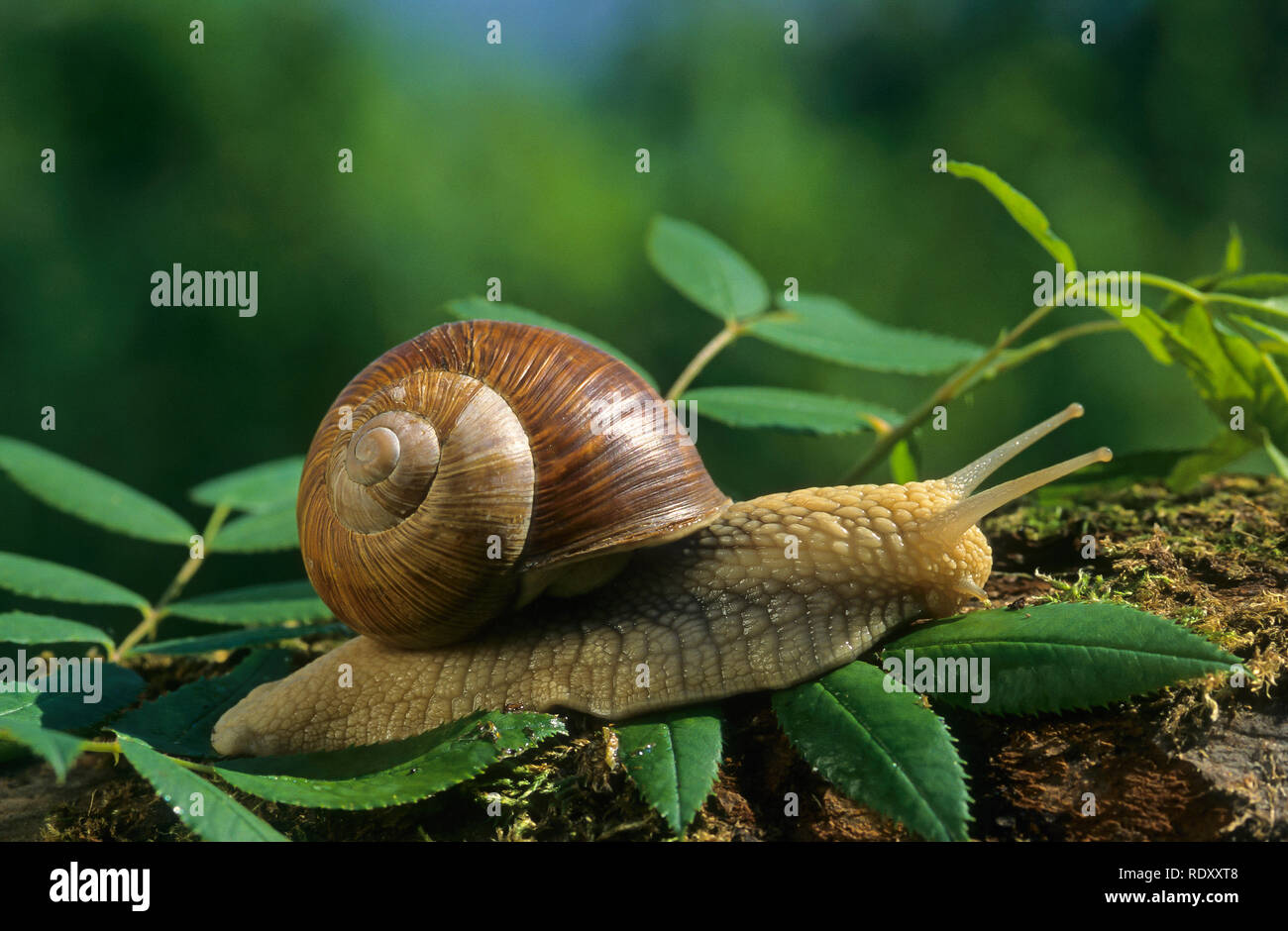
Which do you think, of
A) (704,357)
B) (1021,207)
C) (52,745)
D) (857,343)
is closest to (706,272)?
(704,357)

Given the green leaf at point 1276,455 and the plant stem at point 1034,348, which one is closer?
the green leaf at point 1276,455

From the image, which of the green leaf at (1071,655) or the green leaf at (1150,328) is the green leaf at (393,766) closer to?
the green leaf at (1071,655)

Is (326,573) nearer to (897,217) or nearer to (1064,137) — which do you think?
(897,217)

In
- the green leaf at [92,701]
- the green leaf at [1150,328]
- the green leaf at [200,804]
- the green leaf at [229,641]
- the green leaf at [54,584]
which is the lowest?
the green leaf at [200,804]

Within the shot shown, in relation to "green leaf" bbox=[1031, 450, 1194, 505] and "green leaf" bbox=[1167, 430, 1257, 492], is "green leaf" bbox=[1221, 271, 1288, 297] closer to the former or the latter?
"green leaf" bbox=[1167, 430, 1257, 492]

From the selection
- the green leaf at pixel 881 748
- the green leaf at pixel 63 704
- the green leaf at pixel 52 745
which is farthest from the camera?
the green leaf at pixel 63 704

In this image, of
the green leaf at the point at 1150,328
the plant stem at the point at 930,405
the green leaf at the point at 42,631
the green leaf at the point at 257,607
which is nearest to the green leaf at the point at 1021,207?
the green leaf at the point at 1150,328
